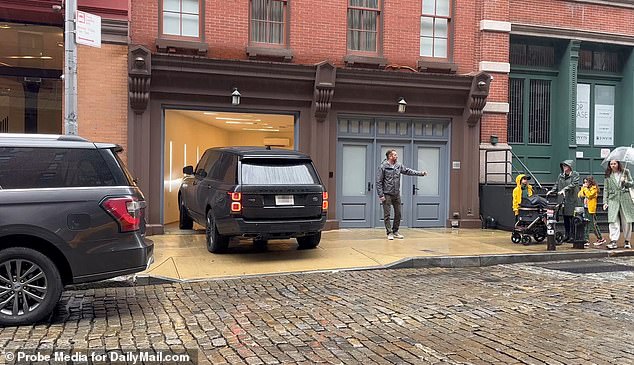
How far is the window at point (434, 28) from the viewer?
1388cm

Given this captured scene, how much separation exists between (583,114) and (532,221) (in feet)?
19.9

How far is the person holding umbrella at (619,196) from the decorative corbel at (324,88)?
20.3 feet

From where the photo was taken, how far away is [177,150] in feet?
45.2

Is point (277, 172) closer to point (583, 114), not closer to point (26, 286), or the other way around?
point (26, 286)

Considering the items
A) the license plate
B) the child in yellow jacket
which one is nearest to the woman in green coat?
the child in yellow jacket

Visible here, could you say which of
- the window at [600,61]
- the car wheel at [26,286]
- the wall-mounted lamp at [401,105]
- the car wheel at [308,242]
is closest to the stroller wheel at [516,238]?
the wall-mounted lamp at [401,105]

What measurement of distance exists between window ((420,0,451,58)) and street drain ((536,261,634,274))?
6627mm

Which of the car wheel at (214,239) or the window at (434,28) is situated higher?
the window at (434,28)

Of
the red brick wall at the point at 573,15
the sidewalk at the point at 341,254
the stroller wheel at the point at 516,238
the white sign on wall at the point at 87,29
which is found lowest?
the sidewalk at the point at 341,254

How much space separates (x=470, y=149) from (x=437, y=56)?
258 cm

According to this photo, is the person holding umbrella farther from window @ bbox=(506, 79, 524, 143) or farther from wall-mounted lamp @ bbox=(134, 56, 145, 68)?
wall-mounted lamp @ bbox=(134, 56, 145, 68)

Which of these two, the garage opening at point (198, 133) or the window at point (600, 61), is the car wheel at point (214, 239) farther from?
the window at point (600, 61)

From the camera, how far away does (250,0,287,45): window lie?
502 inches

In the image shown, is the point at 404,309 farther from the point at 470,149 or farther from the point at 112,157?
the point at 470,149
